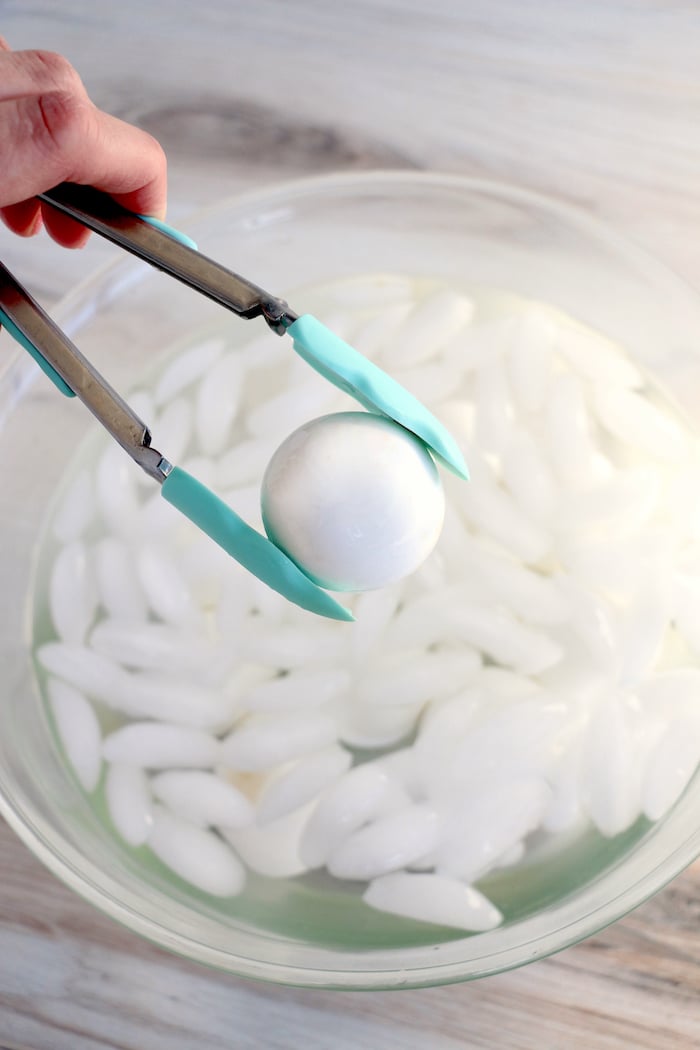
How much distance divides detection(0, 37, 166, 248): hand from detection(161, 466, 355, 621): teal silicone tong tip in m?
0.15

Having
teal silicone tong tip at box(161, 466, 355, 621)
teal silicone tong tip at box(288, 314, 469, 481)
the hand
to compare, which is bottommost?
teal silicone tong tip at box(161, 466, 355, 621)

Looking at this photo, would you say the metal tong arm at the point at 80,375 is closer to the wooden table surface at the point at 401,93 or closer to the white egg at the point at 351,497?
the white egg at the point at 351,497

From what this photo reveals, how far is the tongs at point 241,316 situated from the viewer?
0.38 meters

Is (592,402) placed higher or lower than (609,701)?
higher

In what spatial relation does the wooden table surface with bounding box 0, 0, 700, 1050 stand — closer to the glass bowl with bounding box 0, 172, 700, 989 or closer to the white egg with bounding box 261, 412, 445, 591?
the glass bowl with bounding box 0, 172, 700, 989

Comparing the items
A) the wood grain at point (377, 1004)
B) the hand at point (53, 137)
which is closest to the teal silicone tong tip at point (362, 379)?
the hand at point (53, 137)

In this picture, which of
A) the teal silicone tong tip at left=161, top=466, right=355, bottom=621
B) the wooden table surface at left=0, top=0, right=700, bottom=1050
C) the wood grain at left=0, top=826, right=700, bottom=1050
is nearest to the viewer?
the teal silicone tong tip at left=161, top=466, right=355, bottom=621

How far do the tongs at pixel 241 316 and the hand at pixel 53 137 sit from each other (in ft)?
0.08

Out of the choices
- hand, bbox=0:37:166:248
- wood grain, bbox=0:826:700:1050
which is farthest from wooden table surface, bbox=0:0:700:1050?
hand, bbox=0:37:166:248

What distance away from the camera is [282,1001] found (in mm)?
499

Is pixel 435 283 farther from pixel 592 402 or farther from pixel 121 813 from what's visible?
pixel 121 813

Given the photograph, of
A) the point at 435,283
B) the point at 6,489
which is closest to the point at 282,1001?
the point at 6,489

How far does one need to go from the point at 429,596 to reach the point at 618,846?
0.15 metres

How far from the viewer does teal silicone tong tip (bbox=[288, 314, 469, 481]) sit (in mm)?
383
